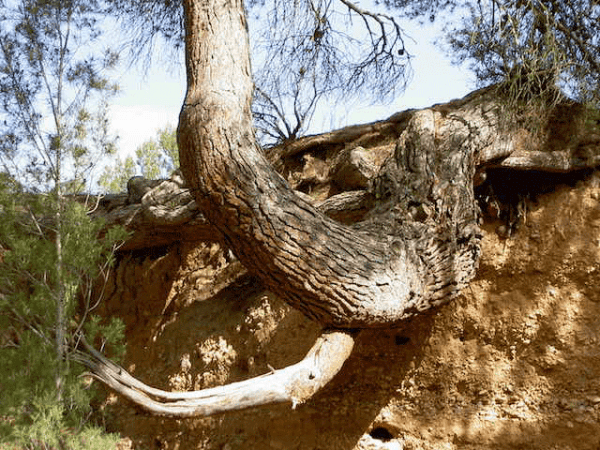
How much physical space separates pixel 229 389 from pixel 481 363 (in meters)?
2.25

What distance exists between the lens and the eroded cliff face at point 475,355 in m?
5.37

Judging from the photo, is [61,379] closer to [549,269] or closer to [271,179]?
[271,179]

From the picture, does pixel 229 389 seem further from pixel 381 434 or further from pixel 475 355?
pixel 475 355

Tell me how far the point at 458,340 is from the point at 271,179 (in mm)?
2077

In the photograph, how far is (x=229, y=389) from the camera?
166 inches

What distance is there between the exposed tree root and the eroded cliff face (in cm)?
40

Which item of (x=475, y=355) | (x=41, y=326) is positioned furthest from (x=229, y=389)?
(x=475, y=355)

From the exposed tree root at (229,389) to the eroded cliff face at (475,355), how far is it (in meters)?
0.40

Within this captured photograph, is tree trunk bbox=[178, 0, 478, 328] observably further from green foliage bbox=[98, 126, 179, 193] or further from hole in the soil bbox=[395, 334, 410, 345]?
green foliage bbox=[98, 126, 179, 193]

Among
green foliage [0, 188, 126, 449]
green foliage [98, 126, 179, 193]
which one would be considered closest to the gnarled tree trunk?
green foliage [0, 188, 126, 449]

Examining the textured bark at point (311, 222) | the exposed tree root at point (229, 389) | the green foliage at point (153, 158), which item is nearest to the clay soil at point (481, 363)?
the textured bark at point (311, 222)

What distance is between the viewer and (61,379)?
4.58 meters

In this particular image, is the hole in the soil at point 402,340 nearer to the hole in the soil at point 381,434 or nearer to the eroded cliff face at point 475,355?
the eroded cliff face at point 475,355

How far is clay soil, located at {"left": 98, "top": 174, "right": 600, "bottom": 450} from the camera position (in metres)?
5.34
